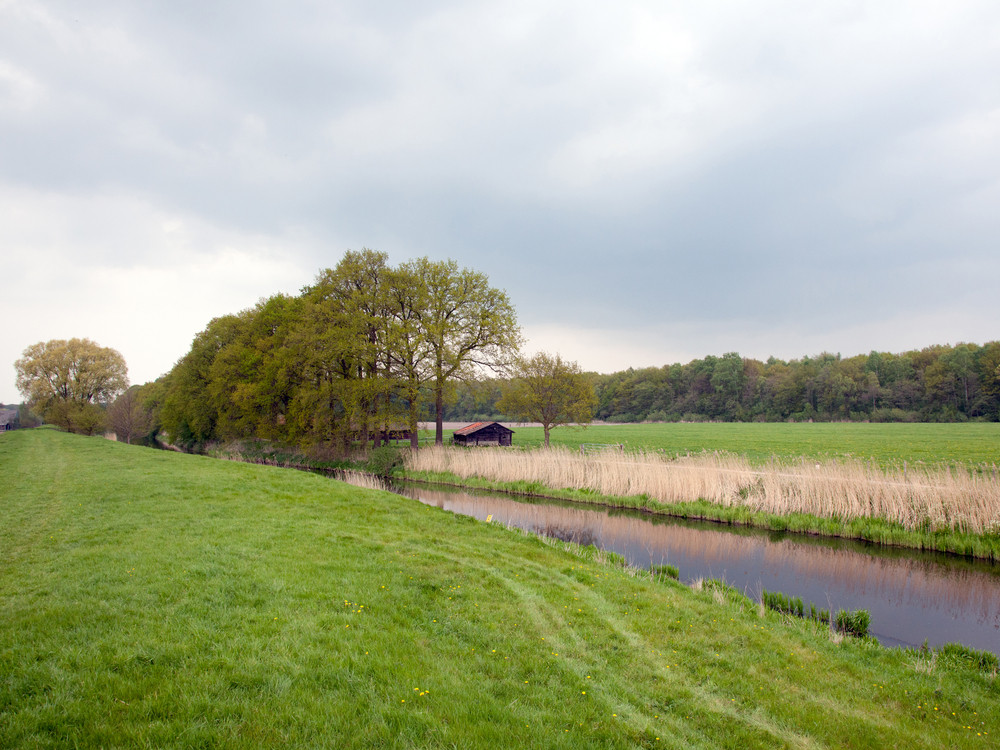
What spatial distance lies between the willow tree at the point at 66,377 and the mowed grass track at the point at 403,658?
210ft

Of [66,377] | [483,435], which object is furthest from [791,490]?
[66,377]

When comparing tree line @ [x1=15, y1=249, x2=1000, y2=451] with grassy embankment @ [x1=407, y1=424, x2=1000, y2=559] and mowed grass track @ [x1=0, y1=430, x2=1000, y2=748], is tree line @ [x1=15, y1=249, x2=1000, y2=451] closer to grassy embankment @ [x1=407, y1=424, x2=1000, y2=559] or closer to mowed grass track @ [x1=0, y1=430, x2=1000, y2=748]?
grassy embankment @ [x1=407, y1=424, x2=1000, y2=559]

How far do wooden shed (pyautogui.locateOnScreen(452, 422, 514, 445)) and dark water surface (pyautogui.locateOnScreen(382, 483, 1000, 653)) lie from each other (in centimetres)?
2272

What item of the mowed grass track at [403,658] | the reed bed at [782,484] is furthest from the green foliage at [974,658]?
the reed bed at [782,484]

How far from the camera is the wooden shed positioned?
40.0 m

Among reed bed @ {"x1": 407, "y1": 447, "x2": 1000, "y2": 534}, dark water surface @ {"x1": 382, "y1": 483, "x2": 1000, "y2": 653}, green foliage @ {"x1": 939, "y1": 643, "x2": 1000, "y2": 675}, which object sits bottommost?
dark water surface @ {"x1": 382, "y1": 483, "x2": 1000, "y2": 653}

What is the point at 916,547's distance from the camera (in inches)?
501

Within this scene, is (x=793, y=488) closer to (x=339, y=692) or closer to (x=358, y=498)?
(x=358, y=498)

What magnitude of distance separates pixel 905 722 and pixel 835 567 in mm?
8573

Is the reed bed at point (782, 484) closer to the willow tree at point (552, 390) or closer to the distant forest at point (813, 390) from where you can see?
the willow tree at point (552, 390)

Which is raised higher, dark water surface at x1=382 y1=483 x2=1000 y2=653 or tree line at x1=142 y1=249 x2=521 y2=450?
tree line at x1=142 y1=249 x2=521 y2=450

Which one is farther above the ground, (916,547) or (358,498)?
(358,498)

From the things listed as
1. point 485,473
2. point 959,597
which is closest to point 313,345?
point 485,473

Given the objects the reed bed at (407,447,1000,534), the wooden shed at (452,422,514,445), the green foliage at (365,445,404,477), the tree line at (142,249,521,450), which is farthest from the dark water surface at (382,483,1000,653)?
the wooden shed at (452,422,514,445)
